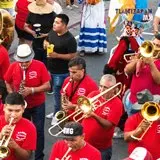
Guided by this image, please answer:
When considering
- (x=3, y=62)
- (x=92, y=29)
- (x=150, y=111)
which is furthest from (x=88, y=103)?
(x=92, y=29)

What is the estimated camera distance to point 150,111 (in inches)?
198

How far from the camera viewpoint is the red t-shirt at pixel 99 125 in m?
5.64

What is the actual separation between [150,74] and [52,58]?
2014 mm

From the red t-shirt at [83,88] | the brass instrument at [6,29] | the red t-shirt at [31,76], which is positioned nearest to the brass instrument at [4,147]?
the red t-shirt at [83,88]

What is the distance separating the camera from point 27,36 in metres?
10.2

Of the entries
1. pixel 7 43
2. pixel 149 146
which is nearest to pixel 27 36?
pixel 7 43

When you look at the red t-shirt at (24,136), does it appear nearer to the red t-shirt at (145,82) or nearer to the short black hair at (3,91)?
the short black hair at (3,91)

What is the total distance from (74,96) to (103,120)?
2.77 feet

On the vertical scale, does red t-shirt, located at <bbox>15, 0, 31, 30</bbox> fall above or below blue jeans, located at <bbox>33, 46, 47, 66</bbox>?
above

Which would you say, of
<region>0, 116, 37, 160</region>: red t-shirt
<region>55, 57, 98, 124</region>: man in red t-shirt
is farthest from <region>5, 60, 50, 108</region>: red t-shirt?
<region>0, 116, 37, 160</region>: red t-shirt

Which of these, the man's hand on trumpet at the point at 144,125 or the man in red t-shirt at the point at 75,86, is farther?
the man in red t-shirt at the point at 75,86

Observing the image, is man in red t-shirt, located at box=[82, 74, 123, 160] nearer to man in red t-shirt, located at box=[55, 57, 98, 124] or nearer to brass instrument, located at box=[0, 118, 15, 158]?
man in red t-shirt, located at box=[55, 57, 98, 124]

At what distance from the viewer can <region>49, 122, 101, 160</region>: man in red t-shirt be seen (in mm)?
4676

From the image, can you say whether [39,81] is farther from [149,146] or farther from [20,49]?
[149,146]
